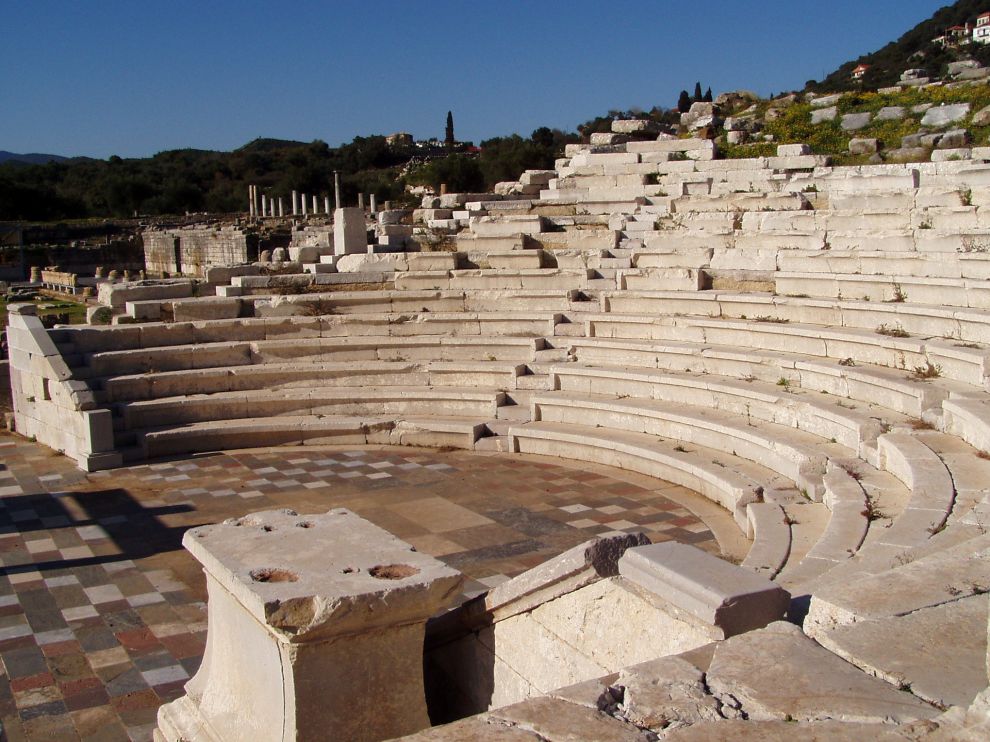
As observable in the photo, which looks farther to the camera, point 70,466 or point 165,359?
point 165,359

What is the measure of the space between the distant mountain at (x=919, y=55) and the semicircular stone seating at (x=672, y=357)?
14276mm

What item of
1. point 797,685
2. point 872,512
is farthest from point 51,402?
point 797,685

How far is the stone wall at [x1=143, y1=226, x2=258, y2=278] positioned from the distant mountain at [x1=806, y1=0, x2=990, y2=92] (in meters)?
19.5

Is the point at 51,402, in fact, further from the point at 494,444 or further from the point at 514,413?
the point at 514,413

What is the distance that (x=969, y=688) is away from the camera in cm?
248

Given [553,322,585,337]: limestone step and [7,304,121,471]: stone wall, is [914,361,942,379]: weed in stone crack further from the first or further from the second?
[7,304,121,471]: stone wall

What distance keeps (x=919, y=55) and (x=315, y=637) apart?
4085cm

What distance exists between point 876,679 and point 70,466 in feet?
29.7

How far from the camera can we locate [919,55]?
121 ft

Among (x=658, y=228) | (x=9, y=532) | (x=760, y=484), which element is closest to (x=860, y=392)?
(x=760, y=484)

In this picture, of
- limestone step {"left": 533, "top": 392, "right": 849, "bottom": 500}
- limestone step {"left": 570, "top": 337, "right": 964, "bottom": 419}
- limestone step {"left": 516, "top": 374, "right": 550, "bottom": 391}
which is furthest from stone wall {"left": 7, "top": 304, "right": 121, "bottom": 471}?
limestone step {"left": 570, "top": 337, "right": 964, "bottom": 419}

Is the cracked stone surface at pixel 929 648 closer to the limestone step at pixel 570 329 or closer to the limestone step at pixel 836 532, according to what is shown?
the limestone step at pixel 836 532

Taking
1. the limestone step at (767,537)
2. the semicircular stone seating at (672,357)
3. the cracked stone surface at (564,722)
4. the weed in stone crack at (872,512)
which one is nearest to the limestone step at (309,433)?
the semicircular stone seating at (672,357)

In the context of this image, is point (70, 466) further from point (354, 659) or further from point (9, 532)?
point (354, 659)
